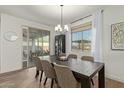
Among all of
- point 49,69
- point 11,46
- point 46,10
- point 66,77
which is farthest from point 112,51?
point 11,46

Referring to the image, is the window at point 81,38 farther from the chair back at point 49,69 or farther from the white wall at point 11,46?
the chair back at point 49,69

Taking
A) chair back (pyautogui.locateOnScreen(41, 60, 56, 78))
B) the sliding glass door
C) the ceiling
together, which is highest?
the ceiling

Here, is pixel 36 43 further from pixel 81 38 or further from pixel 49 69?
pixel 49 69

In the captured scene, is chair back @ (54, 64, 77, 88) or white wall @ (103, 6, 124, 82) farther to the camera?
white wall @ (103, 6, 124, 82)

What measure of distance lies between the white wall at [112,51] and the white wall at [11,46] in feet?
11.5

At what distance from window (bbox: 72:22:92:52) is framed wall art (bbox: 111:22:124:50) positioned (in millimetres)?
1195

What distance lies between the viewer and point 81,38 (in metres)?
5.41

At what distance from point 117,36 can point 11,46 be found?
3.96m

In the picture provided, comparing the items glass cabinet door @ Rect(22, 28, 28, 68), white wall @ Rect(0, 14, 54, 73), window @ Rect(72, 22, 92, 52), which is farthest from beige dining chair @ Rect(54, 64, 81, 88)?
glass cabinet door @ Rect(22, 28, 28, 68)

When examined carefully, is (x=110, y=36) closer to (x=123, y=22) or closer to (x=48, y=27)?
(x=123, y=22)

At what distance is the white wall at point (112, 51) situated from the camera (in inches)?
138

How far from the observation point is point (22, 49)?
5.27 m

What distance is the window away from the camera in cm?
491

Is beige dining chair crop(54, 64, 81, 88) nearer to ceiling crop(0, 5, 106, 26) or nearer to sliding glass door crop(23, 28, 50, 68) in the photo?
ceiling crop(0, 5, 106, 26)
